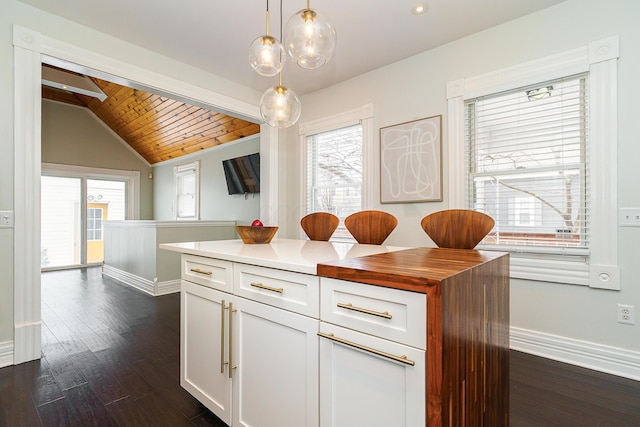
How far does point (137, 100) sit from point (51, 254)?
3.73 meters

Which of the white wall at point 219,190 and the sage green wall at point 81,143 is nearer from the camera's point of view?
the white wall at point 219,190

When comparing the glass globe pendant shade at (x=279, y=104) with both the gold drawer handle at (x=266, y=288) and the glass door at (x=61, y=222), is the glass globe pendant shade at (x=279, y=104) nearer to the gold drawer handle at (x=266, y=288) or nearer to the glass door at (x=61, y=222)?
the gold drawer handle at (x=266, y=288)

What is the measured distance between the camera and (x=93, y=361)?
2.29m

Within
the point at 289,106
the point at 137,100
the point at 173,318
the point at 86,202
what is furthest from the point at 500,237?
the point at 86,202

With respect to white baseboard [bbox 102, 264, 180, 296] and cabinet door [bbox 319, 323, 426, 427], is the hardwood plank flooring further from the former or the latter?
cabinet door [bbox 319, 323, 426, 427]

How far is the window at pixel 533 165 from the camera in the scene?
2334 millimetres

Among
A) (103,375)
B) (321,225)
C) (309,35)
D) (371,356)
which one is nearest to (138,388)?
(103,375)

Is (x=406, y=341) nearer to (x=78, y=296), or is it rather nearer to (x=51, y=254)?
(x=78, y=296)

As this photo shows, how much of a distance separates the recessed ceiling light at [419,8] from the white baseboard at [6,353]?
412 centimetres

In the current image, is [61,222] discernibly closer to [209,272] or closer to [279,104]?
[279,104]

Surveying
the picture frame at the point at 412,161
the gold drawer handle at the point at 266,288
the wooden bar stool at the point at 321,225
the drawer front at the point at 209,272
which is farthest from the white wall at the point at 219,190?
the gold drawer handle at the point at 266,288

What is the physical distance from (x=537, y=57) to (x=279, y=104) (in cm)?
215

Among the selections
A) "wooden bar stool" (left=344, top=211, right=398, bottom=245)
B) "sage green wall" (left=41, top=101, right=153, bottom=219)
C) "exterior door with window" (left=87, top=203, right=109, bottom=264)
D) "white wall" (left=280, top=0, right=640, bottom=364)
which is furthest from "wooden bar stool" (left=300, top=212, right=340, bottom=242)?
"sage green wall" (left=41, top=101, right=153, bottom=219)

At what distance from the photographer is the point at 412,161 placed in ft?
10.4
